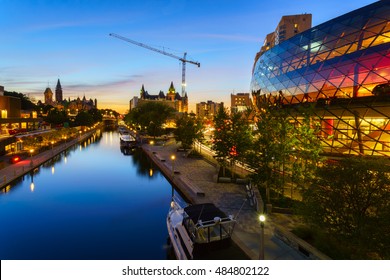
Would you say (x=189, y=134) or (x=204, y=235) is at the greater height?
(x=189, y=134)

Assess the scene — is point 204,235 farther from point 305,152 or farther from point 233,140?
point 233,140

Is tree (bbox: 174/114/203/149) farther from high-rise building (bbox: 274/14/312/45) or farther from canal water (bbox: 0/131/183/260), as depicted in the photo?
high-rise building (bbox: 274/14/312/45)

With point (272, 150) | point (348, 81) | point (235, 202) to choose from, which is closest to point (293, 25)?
point (348, 81)

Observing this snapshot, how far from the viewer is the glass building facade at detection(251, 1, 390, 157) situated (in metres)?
24.7

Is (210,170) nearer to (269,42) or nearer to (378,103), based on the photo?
(378,103)

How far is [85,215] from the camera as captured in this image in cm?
2256

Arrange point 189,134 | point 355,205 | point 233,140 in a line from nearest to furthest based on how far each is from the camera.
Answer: point 355,205 → point 233,140 → point 189,134

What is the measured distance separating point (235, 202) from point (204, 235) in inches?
349

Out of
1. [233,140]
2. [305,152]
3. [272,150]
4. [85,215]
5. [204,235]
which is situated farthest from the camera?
[233,140]

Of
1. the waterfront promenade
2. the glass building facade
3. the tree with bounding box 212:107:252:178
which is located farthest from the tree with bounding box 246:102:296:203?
the glass building facade

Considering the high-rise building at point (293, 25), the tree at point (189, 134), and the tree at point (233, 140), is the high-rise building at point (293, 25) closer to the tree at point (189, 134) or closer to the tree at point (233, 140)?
the tree at point (189, 134)

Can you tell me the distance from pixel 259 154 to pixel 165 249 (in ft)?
35.3

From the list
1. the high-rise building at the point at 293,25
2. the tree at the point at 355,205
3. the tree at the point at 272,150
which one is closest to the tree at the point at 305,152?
the tree at the point at 272,150

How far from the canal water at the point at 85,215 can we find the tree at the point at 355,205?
1000 cm
